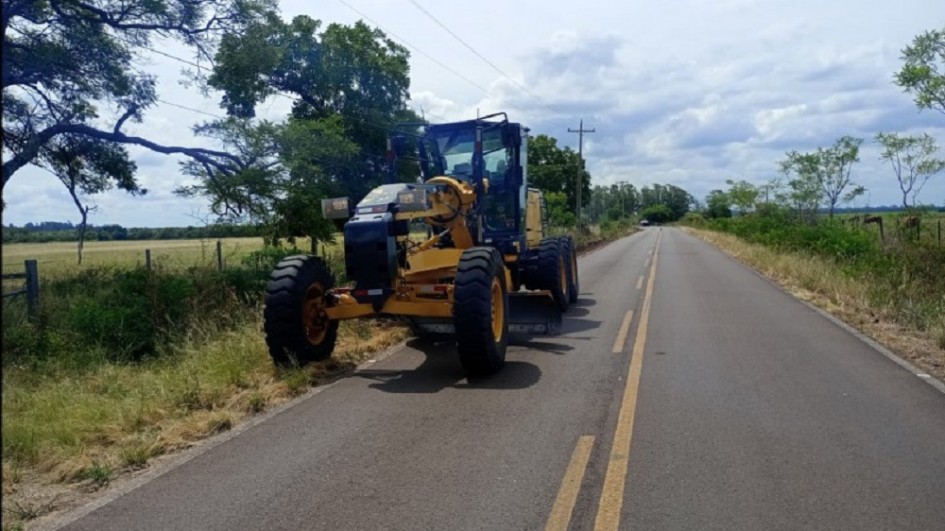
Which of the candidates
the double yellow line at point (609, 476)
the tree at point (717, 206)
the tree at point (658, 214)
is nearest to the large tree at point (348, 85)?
the double yellow line at point (609, 476)

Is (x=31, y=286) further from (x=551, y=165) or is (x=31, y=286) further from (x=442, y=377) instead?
(x=551, y=165)

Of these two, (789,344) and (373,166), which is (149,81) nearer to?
(373,166)

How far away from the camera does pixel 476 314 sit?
8.54 meters

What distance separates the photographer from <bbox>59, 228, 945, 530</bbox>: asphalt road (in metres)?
4.94

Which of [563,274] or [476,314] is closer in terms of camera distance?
[476,314]

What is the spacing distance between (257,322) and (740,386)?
7.06 meters

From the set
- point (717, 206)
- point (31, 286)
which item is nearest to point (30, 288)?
point (31, 286)

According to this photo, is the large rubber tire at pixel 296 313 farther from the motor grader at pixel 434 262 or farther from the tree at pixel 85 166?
the tree at pixel 85 166

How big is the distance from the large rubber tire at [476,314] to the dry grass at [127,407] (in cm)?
177

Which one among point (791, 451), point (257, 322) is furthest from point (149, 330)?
point (791, 451)

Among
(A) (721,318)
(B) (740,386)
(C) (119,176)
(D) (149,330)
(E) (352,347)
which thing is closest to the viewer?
(B) (740,386)

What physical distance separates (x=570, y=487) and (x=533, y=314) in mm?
6139

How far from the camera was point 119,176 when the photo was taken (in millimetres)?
21234

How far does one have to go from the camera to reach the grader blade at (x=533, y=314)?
10742mm
